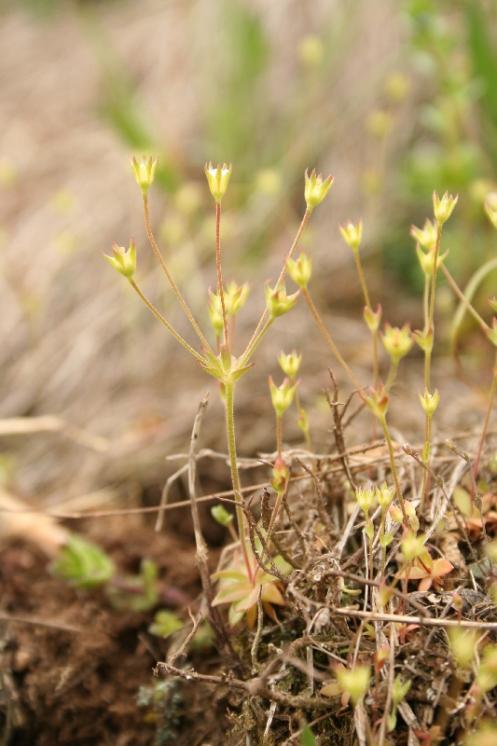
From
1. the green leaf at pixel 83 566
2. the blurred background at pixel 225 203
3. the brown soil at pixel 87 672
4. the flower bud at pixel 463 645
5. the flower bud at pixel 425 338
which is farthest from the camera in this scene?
the blurred background at pixel 225 203

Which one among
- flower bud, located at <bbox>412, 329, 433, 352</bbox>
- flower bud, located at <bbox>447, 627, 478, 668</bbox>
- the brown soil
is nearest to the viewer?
flower bud, located at <bbox>447, 627, 478, 668</bbox>

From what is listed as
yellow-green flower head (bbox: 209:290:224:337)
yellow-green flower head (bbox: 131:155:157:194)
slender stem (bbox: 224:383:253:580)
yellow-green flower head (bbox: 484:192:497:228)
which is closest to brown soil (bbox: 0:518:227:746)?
slender stem (bbox: 224:383:253:580)

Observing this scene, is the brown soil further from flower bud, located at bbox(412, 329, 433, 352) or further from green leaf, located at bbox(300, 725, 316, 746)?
flower bud, located at bbox(412, 329, 433, 352)

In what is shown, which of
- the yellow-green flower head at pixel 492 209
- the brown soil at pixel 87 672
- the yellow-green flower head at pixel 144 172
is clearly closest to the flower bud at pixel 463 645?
the brown soil at pixel 87 672

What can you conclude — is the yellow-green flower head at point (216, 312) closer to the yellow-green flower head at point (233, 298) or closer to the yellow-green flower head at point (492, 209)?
the yellow-green flower head at point (233, 298)

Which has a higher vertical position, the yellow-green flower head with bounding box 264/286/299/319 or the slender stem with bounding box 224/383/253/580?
the yellow-green flower head with bounding box 264/286/299/319

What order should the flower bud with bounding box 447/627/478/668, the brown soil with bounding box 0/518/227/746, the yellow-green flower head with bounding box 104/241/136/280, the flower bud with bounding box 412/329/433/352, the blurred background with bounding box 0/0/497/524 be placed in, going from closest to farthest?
1. the flower bud with bounding box 447/627/478/668
2. the yellow-green flower head with bounding box 104/241/136/280
3. the flower bud with bounding box 412/329/433/352
4. the brown soil with bounding box 0/518/227/746
5. the blurred background with bounding box 0/0/497/524
